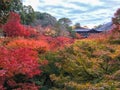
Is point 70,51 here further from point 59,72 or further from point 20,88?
point 20,88

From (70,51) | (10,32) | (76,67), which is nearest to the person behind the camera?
(76,67)

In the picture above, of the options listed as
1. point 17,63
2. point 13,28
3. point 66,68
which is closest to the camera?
point 17,63

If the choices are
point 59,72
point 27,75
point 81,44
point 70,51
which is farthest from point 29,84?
point 81,44

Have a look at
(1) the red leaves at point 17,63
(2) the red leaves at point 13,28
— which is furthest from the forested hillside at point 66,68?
(2) the red leaves at point 13,28

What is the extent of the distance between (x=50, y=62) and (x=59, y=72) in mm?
697

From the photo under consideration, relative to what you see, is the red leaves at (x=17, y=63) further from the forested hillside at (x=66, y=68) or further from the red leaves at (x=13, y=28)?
the red leaves at (x=13, y=28)

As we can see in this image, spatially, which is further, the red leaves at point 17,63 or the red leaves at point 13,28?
the red leaves at point 13,28

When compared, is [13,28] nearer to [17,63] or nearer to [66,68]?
[66,68]

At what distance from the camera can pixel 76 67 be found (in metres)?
11.3

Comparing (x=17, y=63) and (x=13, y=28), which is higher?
(x=13, y=28)

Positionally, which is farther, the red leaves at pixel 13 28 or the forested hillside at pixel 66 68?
the red leaves at pixel 13 28

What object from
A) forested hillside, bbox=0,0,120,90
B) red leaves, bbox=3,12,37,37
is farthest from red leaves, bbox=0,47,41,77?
red leaves, bbox=3,12,37,37

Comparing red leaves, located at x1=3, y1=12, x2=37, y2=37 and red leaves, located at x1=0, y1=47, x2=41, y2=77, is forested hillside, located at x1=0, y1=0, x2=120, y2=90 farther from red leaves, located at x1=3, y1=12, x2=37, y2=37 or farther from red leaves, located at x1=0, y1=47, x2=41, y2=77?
red leaves, located at x1=3, y1=12, x2=37, y2=37

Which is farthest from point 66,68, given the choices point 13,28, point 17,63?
point 13,28
